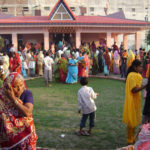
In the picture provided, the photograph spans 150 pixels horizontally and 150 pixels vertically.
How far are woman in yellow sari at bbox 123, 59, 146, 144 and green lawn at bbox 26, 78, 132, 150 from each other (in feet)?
1.65

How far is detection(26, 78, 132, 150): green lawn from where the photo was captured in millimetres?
4691

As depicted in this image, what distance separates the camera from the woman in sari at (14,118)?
266cm

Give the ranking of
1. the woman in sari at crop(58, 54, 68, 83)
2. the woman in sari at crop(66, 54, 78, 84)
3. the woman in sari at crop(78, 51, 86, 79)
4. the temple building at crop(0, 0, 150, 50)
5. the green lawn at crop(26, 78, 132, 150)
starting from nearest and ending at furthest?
1. the green lawn at crop(26, 78, 132, 150)
2. the woman in sari at crop(66, 54, 78, 84)
3. the woman in sari at crop(78, 51, 86, 79)
4. the woman in sari at crop(58, 54, 68, 83)
5. the temple building at crop(0, 0, 150, 50)

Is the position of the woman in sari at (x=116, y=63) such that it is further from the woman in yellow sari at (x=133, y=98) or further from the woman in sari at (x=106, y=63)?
the woman in yellow sari at (x=133, y=98)

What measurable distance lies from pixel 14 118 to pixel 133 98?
7.99ft

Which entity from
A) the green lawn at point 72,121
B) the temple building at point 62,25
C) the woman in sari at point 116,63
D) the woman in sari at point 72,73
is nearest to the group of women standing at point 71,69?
the woman in sari at point 72,73

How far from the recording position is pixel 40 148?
420 centimetres

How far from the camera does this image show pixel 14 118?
8.82 feet

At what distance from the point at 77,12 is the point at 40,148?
32.5 metres

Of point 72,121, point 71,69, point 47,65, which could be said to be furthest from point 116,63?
point 72,121

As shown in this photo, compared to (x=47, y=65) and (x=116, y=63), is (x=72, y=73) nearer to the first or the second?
(x=47, y=65)

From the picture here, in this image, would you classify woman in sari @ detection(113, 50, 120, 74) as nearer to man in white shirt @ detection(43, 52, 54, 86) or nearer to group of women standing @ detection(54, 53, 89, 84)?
group of women standing @ detection(54, 53, 89, 84)

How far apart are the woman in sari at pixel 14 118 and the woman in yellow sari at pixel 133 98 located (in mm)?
2158

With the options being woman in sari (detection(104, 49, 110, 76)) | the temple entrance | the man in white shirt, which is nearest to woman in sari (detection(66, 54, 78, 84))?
the man in white shirt
